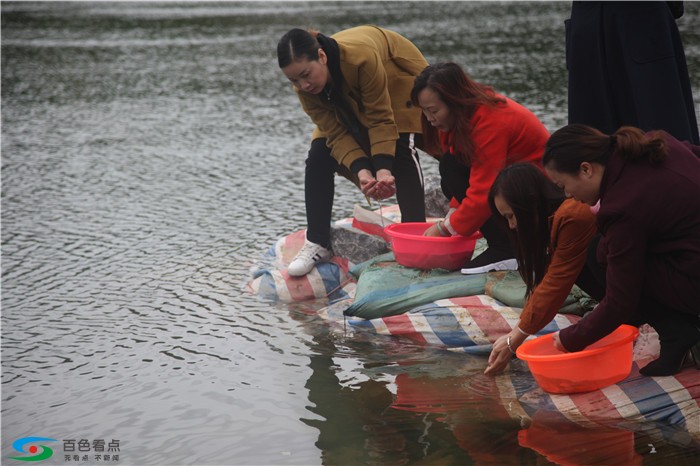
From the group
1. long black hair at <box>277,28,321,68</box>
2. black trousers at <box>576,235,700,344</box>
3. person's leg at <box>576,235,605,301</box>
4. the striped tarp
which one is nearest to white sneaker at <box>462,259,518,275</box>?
the striped tarp

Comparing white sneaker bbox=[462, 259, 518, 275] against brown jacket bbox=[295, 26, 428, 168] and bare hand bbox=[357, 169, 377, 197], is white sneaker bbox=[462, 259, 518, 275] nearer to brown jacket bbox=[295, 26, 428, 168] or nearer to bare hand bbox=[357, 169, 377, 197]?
bare hand bbox=[357, 169, 377, 197]

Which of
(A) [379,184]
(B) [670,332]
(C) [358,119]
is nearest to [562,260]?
(B) [670,332]

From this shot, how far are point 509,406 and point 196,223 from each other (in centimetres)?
325

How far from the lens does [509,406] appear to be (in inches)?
134

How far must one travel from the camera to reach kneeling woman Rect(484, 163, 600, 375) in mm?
3359

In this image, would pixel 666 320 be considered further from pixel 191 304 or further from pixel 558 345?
pixel 191 304

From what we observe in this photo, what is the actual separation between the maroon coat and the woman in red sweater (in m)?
0.92

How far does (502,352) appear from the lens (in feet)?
11.6

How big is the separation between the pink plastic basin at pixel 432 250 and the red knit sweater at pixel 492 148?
0.17 m

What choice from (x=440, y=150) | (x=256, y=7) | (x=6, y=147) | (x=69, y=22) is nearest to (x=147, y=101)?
(x=6, y=147)

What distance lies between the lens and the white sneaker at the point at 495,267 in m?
4.10

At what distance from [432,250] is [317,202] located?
816mm

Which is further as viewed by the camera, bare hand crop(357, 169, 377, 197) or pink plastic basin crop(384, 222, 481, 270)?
bare hand crop(357, 169, 377, 197)

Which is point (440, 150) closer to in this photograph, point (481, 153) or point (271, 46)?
A: point (481, 153)
